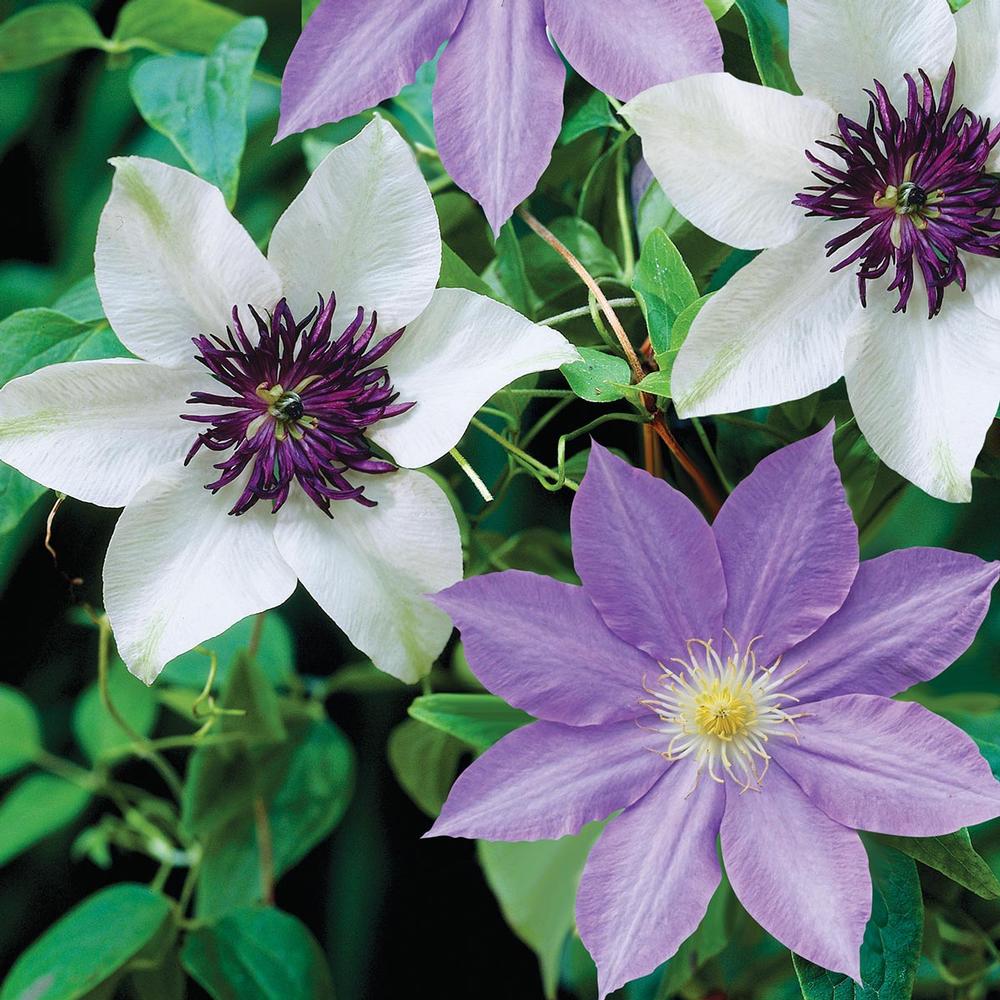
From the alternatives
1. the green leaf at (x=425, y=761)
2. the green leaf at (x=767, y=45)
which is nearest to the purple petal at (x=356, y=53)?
the green leaf at (x=767, y=45)

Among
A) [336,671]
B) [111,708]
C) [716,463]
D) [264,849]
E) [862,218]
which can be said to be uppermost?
[862,218]

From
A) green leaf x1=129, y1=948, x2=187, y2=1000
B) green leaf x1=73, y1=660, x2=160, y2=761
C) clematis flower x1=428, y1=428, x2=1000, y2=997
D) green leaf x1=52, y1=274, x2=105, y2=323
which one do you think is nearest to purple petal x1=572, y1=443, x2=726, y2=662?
clematis flower x1=428, y1=428, x2=1000, y2=997

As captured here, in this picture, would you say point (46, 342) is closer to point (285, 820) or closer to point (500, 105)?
point (500, 105)

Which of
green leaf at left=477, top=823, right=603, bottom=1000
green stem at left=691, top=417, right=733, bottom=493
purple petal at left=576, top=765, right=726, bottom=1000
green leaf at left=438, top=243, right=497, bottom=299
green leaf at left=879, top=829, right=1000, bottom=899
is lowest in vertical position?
green leaf at left=477, top=823, right=603, bottom=1000

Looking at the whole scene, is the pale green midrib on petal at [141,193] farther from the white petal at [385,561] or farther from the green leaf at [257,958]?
the green leaf at [257,958]

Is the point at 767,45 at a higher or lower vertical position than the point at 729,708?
higher

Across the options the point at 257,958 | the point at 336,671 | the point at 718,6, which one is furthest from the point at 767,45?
the point at 336,671

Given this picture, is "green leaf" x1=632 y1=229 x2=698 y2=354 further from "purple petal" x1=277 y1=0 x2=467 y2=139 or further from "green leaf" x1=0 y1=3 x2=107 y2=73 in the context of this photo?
"green leaf" x1=0 y1=3 x2=107 y2=73
